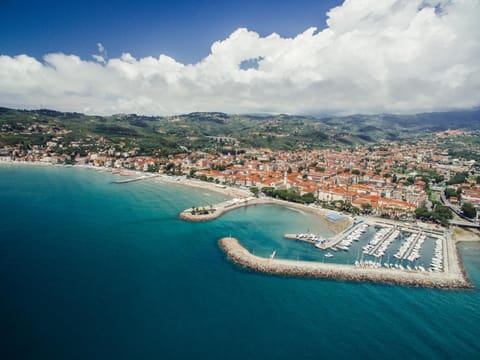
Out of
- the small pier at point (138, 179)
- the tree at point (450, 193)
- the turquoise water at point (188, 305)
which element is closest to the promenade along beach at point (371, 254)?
the turquoise water at point (188, 305)

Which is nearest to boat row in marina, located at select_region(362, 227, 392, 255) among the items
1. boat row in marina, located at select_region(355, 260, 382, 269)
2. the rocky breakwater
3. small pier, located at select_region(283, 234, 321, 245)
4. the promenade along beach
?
the promenade along beach

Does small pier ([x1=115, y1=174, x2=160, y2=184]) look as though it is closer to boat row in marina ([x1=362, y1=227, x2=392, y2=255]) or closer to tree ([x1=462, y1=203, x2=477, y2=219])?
boat row in marina ([x1=362, y1=227, x2=392, y2=255])

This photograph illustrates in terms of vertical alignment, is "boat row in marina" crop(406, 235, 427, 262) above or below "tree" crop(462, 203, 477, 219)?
below

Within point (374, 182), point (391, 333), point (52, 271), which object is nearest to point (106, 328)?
point (52, 271)

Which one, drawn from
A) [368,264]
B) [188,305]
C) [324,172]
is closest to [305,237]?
[368,264]

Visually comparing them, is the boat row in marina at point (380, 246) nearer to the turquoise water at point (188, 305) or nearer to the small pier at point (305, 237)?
the small pier at point (305, 237)

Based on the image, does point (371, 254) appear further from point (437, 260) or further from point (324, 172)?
point (324, 172)

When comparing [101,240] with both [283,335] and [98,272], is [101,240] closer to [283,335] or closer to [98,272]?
[98,272]
